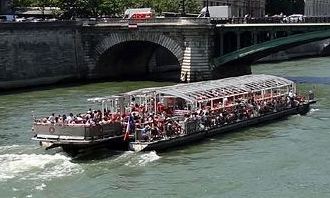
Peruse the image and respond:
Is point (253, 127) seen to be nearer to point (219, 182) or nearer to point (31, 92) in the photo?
point (219, 182)

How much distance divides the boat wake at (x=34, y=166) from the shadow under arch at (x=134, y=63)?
3304cm

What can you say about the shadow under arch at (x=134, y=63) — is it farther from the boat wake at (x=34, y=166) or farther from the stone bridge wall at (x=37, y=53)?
Answer: the boat wake at (x=34, y=166)

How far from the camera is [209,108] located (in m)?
35.9

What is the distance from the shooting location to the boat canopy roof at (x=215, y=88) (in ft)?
116

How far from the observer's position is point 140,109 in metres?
34.3

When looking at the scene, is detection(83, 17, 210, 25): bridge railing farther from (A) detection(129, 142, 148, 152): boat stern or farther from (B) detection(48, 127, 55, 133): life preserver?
(B) detection(48, 127, 55, 133): life preserver

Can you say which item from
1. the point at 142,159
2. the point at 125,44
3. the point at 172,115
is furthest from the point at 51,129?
the point at 125,44

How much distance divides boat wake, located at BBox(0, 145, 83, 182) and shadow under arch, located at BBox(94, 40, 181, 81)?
108 ft

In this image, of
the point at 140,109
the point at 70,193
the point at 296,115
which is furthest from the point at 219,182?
the point at 296,115

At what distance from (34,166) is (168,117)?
7.28 metres

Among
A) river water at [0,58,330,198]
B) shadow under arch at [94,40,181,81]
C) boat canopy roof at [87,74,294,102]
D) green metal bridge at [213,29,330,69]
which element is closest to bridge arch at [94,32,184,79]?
shadow under arch at [94,40,181,81]

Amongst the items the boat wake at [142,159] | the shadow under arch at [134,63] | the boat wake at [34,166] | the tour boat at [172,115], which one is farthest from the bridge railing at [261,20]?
Result: the boat wake at [34,166]

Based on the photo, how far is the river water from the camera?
25828 mm

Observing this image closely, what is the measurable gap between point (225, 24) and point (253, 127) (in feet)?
74.7
